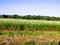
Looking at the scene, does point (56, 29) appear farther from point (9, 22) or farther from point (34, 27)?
point (9, 22)

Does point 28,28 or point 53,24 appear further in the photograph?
point 53,24

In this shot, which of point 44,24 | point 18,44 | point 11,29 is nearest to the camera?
point 18,44

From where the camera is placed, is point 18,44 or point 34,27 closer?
point 18,44

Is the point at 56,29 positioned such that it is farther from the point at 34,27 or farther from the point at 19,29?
the point at 19,29

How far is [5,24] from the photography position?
57.0ft

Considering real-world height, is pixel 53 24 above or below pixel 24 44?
below

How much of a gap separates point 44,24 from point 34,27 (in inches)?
46.2

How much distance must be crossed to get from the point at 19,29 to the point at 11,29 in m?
0.75

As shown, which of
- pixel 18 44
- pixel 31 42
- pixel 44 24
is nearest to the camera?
pixel 31 42

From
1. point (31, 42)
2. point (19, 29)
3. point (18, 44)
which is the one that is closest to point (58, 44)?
point (31, 42)

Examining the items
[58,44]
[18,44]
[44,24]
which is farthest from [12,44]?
[44,24]

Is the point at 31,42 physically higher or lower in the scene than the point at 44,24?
higher

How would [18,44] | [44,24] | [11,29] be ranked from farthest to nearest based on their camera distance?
[44,24] → [11,29] → [18,44]

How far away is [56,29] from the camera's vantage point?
18859 mm
